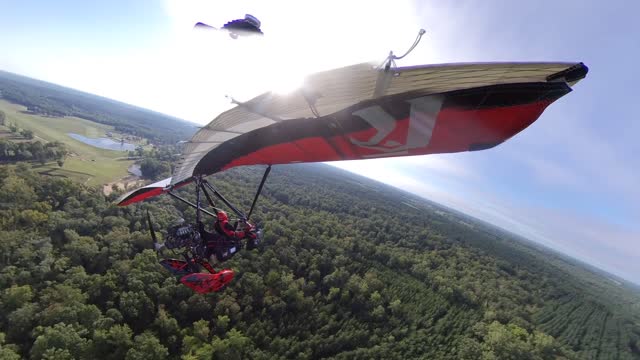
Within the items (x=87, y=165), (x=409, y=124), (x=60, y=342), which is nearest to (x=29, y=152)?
(x=87, y=165)

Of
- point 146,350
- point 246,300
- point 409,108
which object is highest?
point 409,108

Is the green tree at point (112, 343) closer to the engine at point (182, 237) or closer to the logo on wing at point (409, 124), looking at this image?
the engine at point (182, 237)

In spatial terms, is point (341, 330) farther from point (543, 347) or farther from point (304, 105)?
point (304, 105)

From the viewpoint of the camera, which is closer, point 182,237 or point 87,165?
point 182,237

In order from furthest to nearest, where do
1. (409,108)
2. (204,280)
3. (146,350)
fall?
(146,350) → (204,280) → (409,108)

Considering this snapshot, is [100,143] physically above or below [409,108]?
below

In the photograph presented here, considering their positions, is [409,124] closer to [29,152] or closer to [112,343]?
[112,343]

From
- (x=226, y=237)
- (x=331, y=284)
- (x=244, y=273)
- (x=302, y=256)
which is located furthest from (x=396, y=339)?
(x=226, y=237)

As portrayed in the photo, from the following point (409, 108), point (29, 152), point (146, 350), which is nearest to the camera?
point (409, 108)
